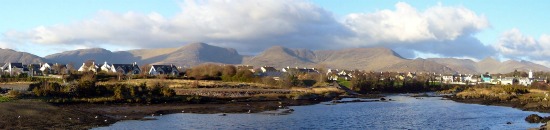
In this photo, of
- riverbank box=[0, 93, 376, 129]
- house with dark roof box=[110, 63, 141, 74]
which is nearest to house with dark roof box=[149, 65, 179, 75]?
house with dark roof box=[110, 63, 141, 74]

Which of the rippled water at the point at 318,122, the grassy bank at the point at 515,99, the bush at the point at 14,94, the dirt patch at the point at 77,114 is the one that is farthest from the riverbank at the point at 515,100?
the bush at the point at 14,94

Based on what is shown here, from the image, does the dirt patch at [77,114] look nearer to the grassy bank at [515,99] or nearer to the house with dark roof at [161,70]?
the grassy bank at [515,99]

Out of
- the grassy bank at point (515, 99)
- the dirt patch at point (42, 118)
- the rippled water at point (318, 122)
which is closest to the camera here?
the dirt patch at point (42, 118)

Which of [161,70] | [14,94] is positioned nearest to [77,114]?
[14,94]

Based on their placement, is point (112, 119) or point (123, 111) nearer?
point (112, 119)

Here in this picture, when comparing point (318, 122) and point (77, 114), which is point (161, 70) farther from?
point (318, 122)

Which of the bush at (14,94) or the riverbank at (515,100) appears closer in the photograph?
the bush at (14,94)

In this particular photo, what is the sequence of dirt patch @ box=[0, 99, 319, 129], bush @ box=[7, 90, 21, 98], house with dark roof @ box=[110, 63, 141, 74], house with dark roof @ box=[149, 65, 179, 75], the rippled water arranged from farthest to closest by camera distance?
house with dark roof @ box=[110, 63, 141, 74] → house with dark roof @ box=[149, 65, 179, 75] → bush @ box=[7, 90, 21, 98] → the rippled water → dirt patch @ box=[0, 99, 319, 129]

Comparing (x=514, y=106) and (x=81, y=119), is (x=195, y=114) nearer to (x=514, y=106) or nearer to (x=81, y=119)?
(x=81, y=119)

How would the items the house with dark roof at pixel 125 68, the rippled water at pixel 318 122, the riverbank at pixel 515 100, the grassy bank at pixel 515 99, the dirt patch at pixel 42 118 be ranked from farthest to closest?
the house with dark roof at pixel 125 68 → the grassy bank at pixel 515 99 → the riverbank at pixel 515 100 → the rippled water at pixel 318 122 → the dirt patch at pixel 42 118

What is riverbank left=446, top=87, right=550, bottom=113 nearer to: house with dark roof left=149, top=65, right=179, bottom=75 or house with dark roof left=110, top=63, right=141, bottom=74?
house with dark roof left=149, top=65, right=179, bottom=75

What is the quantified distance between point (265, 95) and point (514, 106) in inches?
1477

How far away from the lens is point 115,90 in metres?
63.9

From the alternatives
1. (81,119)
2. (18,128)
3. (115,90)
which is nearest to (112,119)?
(81,119)
